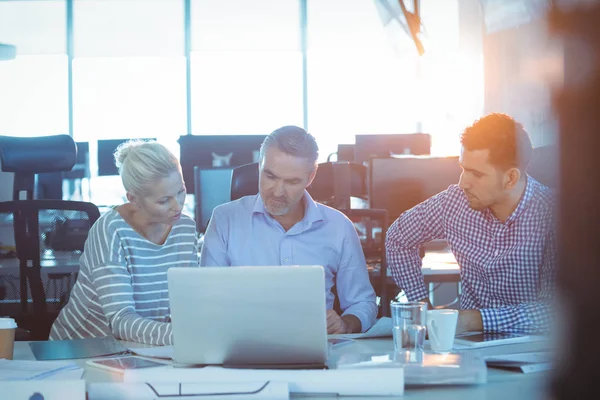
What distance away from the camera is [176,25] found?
8312 millimetres

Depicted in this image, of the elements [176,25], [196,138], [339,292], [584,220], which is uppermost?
[176,25]

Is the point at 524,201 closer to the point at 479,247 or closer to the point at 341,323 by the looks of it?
the point at 479,247

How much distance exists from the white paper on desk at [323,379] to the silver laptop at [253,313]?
0.24 ft

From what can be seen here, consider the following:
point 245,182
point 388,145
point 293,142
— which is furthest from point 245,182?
point 388,145

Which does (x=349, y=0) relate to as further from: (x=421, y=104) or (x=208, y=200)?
(x=208, y=200)

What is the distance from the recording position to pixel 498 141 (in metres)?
2.17

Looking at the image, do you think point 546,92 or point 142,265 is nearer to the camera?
point 546,92

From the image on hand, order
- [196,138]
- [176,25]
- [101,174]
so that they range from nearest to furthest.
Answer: [196,138] → [101,174] → [176,25]

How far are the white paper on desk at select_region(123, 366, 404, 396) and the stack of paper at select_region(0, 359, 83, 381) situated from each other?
17 centimetres

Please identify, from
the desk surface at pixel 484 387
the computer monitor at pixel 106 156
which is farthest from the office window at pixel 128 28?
the desk surface at pixel 484 387

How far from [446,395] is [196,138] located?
12.2 ft

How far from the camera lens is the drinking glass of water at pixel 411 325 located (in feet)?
4.69

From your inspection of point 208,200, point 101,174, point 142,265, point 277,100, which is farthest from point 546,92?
→ point 277,100

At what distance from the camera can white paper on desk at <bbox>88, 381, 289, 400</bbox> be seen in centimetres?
106
